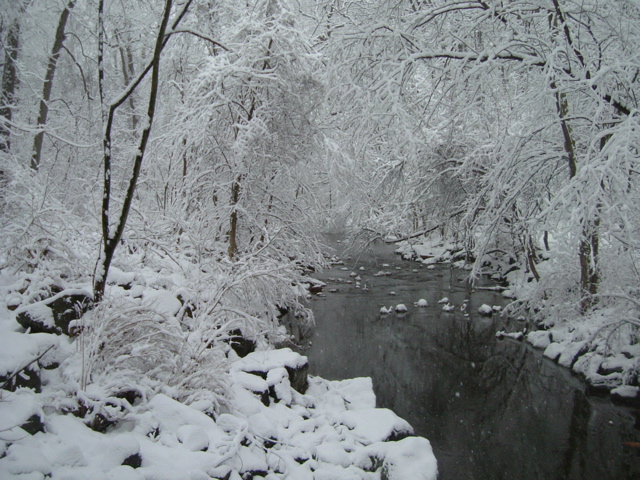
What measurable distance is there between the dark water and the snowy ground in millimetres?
1495

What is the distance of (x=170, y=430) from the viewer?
126 inches

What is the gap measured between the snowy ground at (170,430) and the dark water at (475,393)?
1.50 m

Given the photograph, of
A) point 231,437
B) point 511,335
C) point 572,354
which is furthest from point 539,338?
point 231,437

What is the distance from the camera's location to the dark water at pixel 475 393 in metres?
5.40

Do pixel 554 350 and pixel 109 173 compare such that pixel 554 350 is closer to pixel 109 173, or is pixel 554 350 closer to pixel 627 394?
pixel 627 394

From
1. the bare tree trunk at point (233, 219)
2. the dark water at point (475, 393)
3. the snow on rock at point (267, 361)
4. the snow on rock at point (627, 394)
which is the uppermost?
the bare tree trunk at point (233, 219)

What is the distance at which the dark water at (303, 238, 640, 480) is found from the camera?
5398 mm

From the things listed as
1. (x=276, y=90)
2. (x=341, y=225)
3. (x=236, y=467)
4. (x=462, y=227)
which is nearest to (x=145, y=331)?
(x=236, y=467)

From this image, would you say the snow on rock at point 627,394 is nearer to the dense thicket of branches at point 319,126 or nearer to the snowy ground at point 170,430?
the dense thicket of branches at point 319,126

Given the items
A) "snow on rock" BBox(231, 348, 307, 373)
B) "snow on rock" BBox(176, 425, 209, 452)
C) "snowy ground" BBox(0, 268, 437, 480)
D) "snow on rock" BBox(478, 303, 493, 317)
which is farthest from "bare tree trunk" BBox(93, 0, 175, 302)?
"snow on rock" BBox(478, 303, 493, 317)

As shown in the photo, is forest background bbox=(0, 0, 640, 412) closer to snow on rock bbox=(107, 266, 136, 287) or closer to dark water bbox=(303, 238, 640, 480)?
snow on rock bbox=(107, 266, 136, 287)

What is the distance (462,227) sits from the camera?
10.3m

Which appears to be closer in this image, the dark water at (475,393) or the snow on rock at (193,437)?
the snow on rock at (193,437)

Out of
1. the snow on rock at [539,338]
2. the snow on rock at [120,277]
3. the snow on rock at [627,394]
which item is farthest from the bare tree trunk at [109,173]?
the snow on rock at [539,338]
